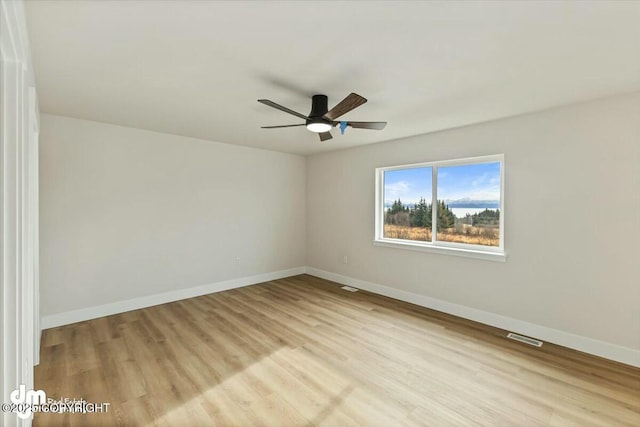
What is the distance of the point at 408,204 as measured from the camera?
448 centimetres

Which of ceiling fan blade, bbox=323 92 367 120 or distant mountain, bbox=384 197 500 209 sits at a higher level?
ceiling fan blade, bbox=323 92 367 120

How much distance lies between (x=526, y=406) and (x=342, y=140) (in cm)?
366

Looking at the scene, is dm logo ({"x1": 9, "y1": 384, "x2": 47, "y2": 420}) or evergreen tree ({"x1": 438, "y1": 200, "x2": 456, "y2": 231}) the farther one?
evergreen tree ({"x1": 438, "y1": 200, "x2": 456, "y2": 231})

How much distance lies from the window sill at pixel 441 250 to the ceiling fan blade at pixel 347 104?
2.41 meters

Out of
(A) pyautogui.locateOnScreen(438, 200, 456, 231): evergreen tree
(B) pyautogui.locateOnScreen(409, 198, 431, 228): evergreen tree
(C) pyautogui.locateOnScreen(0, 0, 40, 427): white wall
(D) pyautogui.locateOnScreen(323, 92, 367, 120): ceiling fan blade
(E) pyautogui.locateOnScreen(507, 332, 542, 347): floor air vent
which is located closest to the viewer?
(C) pyautogui.locateOnScreen(0, 0, 40, 427): white wall

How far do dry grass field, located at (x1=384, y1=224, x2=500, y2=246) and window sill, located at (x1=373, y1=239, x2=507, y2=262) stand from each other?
127 millimetres

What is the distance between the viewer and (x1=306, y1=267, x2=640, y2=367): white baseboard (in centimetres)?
267

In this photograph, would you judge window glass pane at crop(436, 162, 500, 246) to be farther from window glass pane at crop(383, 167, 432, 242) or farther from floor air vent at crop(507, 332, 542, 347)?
floor air vent at crop(507, 332, 542, 347)

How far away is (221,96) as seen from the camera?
2740 millimetres

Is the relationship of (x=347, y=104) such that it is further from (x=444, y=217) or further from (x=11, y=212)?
(x=444, y=217)

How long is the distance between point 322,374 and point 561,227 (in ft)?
9.21

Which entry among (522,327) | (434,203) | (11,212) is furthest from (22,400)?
(434,203)

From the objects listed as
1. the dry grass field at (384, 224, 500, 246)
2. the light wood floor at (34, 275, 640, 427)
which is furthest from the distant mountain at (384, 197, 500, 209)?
the light wood floor at (34, 275, 640, 427)

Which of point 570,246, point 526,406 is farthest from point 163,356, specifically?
point 570,246
